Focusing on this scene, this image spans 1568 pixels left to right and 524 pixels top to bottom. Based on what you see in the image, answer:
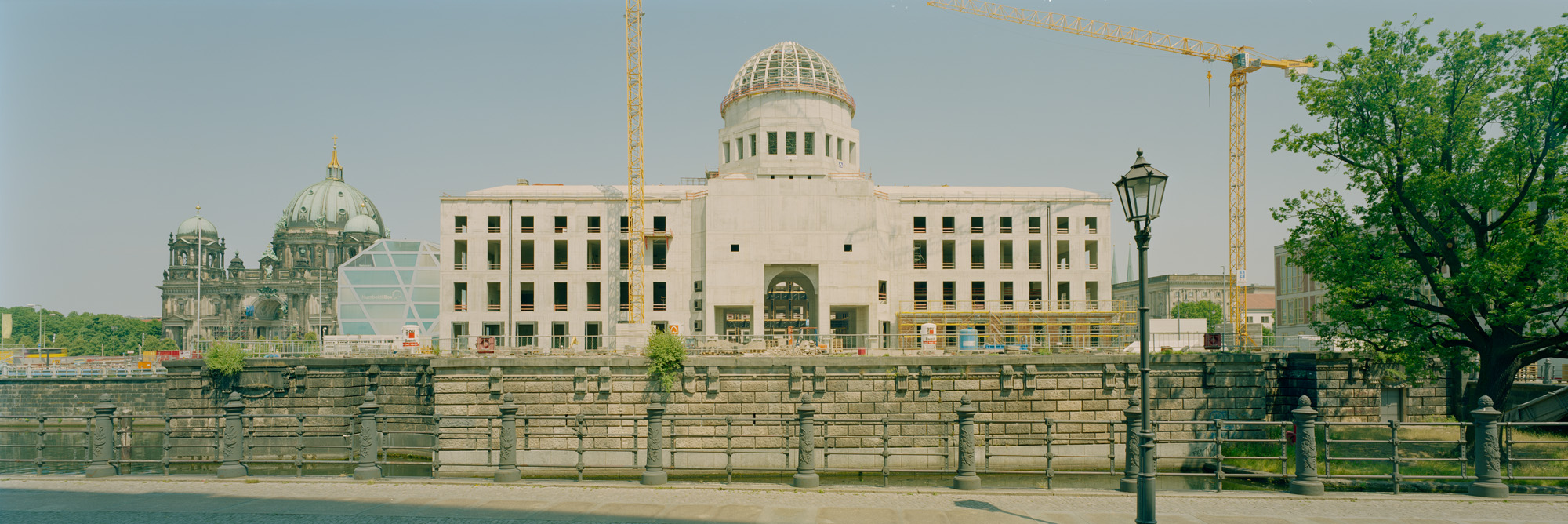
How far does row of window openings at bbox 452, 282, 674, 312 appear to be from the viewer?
50281mm

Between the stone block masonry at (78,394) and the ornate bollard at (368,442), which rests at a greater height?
the ornate bollard at (368,442)

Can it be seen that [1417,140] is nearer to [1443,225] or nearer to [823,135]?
[1443,225]

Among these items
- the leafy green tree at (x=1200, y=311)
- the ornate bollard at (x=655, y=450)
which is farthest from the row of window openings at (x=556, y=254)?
the leafy green tree at (x=1200, y=311)

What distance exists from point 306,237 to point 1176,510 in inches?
5610

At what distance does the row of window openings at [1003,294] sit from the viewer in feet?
174

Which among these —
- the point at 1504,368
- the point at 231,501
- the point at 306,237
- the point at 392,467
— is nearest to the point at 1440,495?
the point at 1504,368

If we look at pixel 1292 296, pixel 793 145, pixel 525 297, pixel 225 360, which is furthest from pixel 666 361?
pixel 1292 296

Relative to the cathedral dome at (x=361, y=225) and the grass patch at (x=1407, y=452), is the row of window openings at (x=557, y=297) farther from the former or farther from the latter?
the cathedral dome at (x=361, y=225)

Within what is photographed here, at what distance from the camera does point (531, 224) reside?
Result: 167ft

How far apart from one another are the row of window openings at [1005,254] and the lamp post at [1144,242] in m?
42.6

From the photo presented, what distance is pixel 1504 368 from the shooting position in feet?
70.8

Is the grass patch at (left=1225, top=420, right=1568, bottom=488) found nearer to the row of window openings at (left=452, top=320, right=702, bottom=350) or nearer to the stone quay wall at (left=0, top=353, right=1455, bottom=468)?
the stone quay wall at (left=0, top=353, right=1455, bottom=468)

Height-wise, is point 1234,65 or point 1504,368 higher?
point 1234,65

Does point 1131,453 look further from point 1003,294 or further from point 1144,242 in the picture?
point 1003,294
